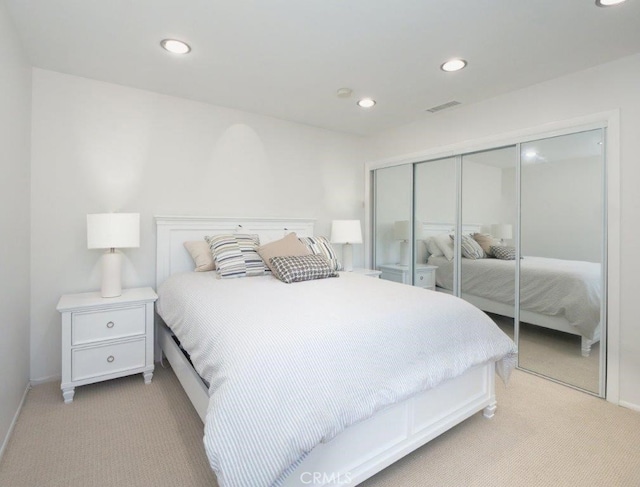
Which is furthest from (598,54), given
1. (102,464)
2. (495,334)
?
(102,464)

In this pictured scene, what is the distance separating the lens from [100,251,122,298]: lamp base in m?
2.47

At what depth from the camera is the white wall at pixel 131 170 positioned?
2545mm

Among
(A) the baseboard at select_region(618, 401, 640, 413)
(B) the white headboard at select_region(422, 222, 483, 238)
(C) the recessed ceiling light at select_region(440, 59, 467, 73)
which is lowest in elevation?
(A) the baseboard at select_region(618, 401, 640, 413)

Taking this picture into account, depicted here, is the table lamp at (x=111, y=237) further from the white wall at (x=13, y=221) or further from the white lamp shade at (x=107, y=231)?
the white wall at (x=13, y=221)

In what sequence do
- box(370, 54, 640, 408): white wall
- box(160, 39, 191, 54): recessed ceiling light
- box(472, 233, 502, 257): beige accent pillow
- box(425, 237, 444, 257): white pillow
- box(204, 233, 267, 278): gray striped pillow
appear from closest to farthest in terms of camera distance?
box(160, 39, 191, 54): recessed ceiling light < box(370, 54, 640, 408): white wall < box(204, 233, 267, 278): gray striped pillow < box(472, 233, 502, 257): beige accent pillow < box(425, 237, 444, 257): white pillow

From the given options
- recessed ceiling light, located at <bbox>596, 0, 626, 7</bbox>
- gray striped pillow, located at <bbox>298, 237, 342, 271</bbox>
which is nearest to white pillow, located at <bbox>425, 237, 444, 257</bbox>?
gray striped pillow, located at <bbox>298, 237, 342, 271</bbox>

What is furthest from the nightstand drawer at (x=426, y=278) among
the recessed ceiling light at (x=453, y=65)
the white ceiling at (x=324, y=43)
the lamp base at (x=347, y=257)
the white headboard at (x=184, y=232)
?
the recessed ceiling light at (x=453, y=65)

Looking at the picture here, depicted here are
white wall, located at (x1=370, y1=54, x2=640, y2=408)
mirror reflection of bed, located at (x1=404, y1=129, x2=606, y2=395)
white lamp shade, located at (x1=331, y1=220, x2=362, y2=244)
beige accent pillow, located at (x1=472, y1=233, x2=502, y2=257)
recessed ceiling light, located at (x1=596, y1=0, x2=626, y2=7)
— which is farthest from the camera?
white lamp shade, located at (x1=331, y1=220, x2=362, y2=244)

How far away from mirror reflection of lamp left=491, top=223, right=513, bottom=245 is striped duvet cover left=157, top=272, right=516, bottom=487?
1208 millimetres

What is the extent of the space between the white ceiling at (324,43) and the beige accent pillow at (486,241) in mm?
1249

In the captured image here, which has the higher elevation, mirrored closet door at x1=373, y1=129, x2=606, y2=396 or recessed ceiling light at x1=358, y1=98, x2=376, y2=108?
recessed ceiling light at x1=358, y1=98, x2=376, y2=108

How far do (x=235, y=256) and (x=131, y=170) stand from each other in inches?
45.6

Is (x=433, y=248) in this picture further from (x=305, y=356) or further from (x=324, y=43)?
(x=305, y=356)

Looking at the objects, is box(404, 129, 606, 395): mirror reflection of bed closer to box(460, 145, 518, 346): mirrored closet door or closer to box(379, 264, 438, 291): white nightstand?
box(460, 145, 518, 346): mirrored closet door
